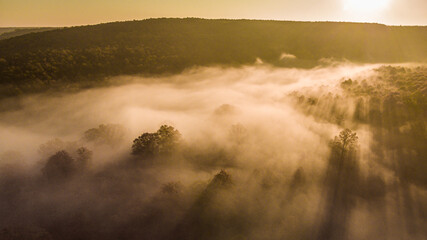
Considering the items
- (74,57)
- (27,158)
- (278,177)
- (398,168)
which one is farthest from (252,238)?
(74,57)

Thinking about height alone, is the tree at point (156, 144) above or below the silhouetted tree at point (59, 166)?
above

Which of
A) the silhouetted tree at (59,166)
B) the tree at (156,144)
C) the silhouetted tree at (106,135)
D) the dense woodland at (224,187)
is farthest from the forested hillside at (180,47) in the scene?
the tree at (156,144)

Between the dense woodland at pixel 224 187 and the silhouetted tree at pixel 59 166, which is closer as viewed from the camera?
the dense woodland at pixel 224 187

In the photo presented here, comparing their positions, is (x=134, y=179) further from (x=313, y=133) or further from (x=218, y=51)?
(x=218, y=51)

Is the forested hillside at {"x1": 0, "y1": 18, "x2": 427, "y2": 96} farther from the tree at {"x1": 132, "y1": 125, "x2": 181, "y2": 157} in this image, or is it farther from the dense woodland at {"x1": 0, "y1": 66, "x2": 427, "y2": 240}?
the tree at {"x1": 132, "y1": 125, "x2": 181, "y2": 157}

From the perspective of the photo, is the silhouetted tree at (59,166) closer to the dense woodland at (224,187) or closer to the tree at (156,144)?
the dense woodland at (224,187)

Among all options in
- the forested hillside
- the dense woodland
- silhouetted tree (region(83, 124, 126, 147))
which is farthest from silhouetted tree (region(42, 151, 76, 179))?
the forested hillside

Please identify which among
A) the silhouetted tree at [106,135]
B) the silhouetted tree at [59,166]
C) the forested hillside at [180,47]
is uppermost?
the forested hillside at [180,47]
